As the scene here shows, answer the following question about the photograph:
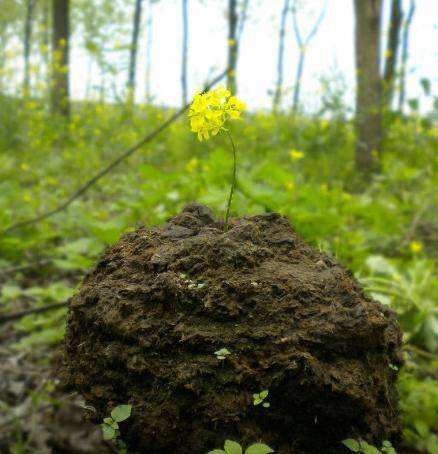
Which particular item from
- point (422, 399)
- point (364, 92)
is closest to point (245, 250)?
point (422, 399)

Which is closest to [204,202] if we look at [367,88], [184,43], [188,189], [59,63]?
[188,189]

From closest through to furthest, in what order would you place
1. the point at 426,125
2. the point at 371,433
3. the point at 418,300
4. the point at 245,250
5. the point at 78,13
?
the point at 371,433 < the point at 245,250 < the point at 418,300 < the point at 426,125 < the point at 78,13

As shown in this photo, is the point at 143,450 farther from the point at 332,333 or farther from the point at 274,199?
the point at 274,199

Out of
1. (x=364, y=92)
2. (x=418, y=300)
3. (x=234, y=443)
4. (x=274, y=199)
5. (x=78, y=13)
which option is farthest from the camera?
(x=78, y=13)

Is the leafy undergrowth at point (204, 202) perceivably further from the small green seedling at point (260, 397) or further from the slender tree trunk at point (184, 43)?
the slender tree trunk at point (184, 43)

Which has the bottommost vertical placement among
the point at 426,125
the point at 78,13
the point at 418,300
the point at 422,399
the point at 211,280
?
the point at 422,399

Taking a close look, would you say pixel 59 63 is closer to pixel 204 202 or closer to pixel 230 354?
pixel 204 202
